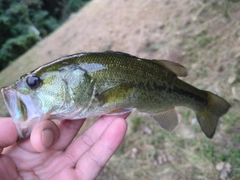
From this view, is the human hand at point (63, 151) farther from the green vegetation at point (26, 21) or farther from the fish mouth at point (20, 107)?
the green vegetation at point (26, 21)

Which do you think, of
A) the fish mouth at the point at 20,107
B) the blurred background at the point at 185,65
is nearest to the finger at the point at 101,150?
the fish mouth at the point at 20,107

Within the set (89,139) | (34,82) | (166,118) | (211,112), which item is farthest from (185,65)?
(34,82)

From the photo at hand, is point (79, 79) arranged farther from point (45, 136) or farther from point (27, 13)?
point (27, 13)

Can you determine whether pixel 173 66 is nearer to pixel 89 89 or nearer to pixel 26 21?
pixel 89 89

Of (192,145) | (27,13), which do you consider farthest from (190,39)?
(27,13)

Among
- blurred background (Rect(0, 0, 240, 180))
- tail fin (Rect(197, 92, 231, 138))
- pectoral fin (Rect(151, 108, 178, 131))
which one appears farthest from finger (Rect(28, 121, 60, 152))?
blurred background (Rect(0, 0, 240, 180))
